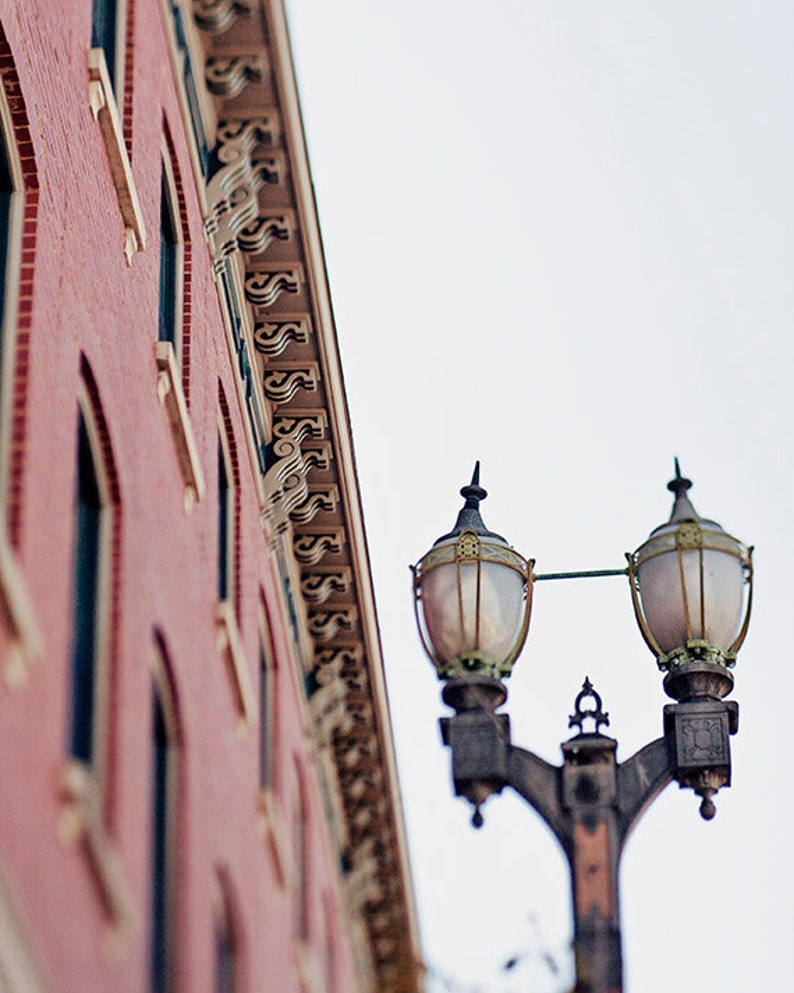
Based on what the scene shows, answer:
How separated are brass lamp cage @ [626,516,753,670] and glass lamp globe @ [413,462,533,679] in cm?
63

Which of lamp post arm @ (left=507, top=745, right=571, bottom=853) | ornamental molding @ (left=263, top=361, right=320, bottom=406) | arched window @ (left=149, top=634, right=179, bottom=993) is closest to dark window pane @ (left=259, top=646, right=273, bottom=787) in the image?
ornamental molding @ (left=263, top=361, right=320, bottom=406)

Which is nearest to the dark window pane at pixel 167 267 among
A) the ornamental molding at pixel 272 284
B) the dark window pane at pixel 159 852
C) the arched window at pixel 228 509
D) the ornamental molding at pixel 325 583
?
the arched window at pixel 228 509

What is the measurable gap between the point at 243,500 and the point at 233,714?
2483 mm

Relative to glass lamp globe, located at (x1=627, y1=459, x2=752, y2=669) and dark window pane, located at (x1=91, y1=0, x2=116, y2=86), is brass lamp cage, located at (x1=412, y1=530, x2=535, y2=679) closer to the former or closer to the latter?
glass lamp globe, located at (x1=627, y1=459, x2=752, y2=669)

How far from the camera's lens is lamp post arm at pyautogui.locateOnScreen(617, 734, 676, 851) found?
11164mm

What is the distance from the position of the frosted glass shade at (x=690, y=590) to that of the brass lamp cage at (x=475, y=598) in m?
0.66

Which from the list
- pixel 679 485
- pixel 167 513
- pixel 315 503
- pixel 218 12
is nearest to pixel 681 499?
pixel 679 485

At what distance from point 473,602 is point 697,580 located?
1.19 m

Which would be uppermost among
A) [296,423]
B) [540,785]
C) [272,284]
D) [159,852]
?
[272,284]

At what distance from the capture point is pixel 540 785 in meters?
11.3

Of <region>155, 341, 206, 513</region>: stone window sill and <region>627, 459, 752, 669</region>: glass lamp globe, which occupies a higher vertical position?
<region>155, 341, 206, 513</region>: stone window sill

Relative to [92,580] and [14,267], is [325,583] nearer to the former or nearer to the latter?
[92,580]

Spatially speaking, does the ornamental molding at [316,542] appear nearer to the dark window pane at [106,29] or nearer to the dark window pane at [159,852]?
the dark window pane at [106,29]

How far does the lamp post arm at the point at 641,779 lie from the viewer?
36.6ft
